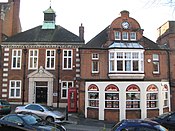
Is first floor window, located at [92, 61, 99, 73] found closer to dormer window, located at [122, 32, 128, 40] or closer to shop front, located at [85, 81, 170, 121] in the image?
shop front, located at [85, 81, 170, 121]

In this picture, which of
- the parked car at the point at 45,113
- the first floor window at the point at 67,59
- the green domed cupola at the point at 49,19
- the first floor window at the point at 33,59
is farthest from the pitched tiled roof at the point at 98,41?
the parked car at the point at 45,113

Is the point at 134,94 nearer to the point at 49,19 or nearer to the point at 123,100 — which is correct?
the point at 123,100

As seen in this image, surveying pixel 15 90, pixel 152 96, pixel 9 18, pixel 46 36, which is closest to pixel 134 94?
pixel 152 96

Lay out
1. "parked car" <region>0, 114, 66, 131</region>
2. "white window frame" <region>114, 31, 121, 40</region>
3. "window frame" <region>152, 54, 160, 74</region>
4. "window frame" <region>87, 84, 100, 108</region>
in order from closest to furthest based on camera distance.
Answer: "parked car" <region>0, 114, 66, 131</region> → "window frame" <region>87, 84, 100, 108</region> → "window frame" <region>152, 54, 160, 74</region> → "white window frame" <region>114, 31, 121, 40</region>

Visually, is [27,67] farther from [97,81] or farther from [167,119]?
[167,119]

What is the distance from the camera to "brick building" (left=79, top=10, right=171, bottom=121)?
77.6ft

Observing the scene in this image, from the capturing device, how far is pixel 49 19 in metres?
36.8

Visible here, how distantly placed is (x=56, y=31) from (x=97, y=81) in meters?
13.6

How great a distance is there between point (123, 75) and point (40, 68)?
1089cm

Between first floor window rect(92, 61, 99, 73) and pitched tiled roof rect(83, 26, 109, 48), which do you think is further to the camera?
pitched tiled roof rect(83, 26, 109, 48)

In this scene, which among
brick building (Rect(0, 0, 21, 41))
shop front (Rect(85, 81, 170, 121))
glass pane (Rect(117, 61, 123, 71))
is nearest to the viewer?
shop front (Rect(85, 81, 170, 121))

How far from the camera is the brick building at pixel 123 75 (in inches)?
931

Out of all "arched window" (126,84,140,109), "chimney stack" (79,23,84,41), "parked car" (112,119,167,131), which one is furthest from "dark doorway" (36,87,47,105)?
"parked car" (112,119,167,131)

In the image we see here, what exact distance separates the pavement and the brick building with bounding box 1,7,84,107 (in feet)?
22.7
